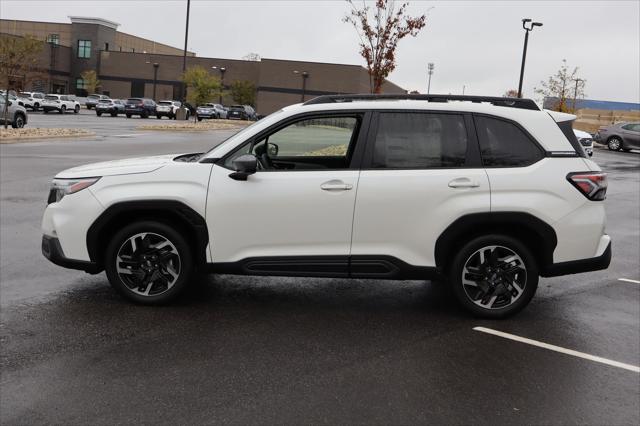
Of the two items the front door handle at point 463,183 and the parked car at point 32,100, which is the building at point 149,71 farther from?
the front door handle at point 463,183

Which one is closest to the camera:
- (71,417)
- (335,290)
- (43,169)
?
(71,417)

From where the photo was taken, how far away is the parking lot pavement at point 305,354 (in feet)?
12.8

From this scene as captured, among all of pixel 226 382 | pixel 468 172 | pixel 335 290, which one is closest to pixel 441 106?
pixel 468 172

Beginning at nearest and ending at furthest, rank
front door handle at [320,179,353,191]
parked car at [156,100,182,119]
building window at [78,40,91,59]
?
front door handle at [320,179,353,191] → parked car at [156,100,182,119] → building window at [78,40,91,59]

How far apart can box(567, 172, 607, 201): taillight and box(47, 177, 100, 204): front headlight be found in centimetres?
402

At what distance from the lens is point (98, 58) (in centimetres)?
8794

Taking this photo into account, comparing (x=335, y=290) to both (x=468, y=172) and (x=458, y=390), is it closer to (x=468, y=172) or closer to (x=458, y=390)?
(x=468, y=172)

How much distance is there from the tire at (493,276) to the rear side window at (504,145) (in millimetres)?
644

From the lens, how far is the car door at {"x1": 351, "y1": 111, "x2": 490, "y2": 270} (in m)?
5.47

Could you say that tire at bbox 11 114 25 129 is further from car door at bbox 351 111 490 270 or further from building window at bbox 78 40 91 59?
building window at bbox 78 40 91 59

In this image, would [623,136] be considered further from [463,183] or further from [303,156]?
[463,183]

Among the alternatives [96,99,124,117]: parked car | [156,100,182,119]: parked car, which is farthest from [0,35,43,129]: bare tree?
[156,100,182,119]: parked car

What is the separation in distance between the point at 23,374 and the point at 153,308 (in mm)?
1512

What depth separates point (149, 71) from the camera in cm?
8719
